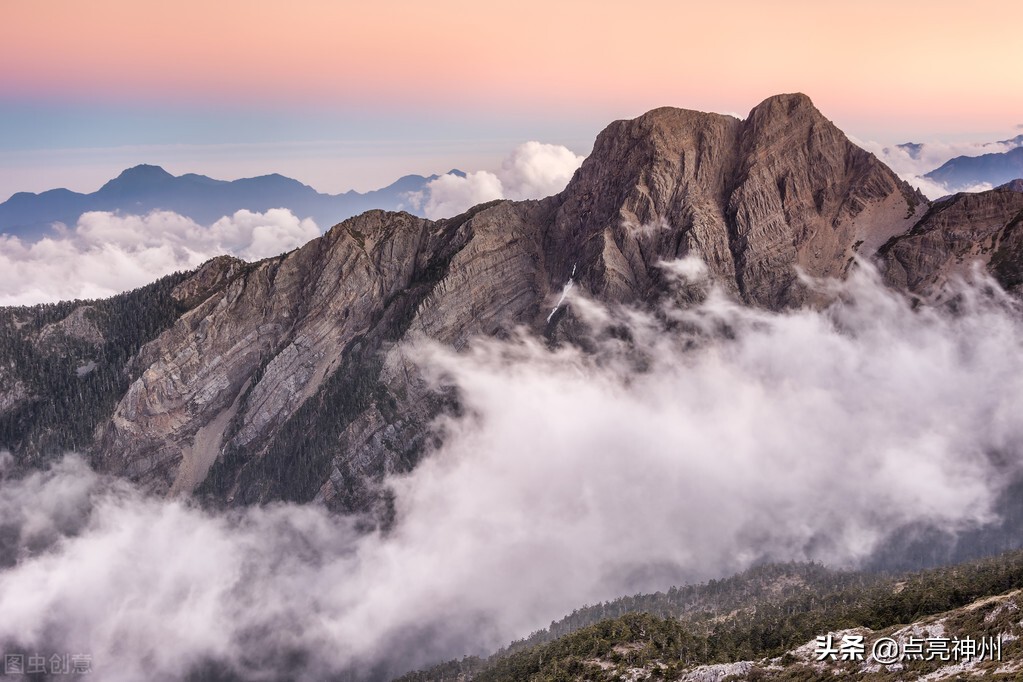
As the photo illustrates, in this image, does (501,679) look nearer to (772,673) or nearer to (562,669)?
(562,669)

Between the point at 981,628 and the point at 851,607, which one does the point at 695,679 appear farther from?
the point at 851,607

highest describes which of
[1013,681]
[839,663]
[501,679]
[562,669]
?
[1013,681]

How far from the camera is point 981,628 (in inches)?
4419

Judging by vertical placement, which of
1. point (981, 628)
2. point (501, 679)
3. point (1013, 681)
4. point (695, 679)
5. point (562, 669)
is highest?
point (1013, 681)

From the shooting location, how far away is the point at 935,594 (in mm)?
166625

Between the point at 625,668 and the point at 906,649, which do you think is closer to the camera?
the point at 906,649

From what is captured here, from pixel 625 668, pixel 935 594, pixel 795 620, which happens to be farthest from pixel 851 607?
pixel 625 668

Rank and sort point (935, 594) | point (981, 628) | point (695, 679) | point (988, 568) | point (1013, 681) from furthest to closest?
point (988, 568)
point (935, 594)
point (695, 679)
point (981, 628)
point (1013, 681)

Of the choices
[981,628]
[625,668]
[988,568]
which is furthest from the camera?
[988,568]

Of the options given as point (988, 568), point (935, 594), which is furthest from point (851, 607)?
point (988, 568)

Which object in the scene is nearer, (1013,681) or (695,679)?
(1013,681)

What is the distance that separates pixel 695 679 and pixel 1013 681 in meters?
64.7

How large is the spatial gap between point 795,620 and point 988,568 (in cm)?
5883

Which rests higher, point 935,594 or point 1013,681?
point 1013,681
